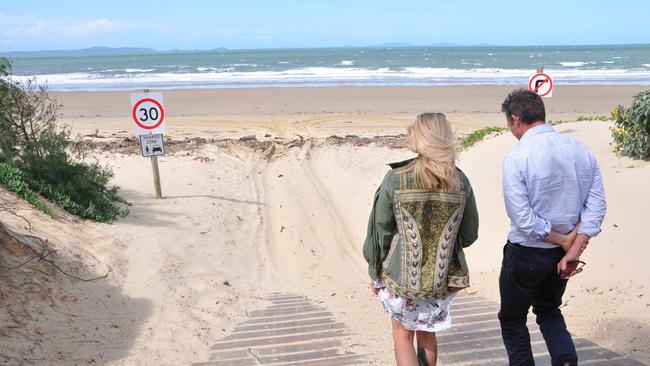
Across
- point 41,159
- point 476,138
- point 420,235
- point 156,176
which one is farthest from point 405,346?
point 476,138

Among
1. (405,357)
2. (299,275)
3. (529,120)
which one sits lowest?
(299,275)

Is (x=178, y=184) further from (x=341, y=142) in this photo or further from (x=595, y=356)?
(x=595, y=356)

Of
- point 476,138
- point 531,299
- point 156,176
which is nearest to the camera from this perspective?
point 531,299

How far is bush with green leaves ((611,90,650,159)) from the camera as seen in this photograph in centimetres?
769

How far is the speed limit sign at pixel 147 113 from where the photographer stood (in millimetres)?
7980

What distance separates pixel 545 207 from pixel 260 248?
16.8 feet

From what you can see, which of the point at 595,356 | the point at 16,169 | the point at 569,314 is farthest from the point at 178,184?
the point at 595,356

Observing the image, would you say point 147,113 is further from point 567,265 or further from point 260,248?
point 567,265

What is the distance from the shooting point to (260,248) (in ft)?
25.5

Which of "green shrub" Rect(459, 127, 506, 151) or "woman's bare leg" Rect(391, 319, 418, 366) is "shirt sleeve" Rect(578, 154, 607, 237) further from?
"green shrub" Rect(459, 127, 506, 151)

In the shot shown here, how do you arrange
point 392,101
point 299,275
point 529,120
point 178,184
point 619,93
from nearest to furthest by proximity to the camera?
point 529,120, point 299,275, point 178,184, point 392,101, point 619,93

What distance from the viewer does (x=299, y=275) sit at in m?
7.14

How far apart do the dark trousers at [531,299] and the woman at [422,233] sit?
0.35 metres

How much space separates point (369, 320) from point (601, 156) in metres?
5.27
